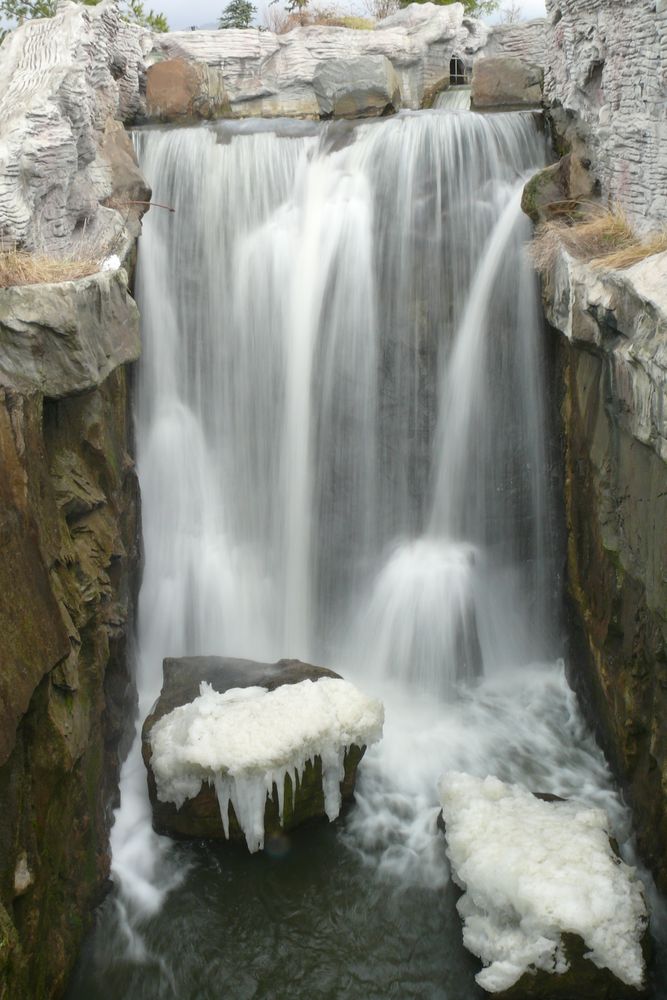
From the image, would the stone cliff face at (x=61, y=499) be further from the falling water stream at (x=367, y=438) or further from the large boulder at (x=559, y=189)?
the large boulder at (x=559, y=189)

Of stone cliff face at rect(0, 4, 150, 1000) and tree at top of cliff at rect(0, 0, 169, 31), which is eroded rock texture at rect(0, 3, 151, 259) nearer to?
stone cliff face at rect(0, 4, 150, 1000)

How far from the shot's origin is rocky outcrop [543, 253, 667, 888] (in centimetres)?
452

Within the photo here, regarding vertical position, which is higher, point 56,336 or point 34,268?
point 34,268

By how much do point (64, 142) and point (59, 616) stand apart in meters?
3.73

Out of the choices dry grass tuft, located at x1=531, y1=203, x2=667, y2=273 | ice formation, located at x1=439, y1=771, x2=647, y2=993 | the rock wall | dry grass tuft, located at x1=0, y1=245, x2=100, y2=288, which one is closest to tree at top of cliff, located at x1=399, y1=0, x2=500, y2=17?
the rock wall

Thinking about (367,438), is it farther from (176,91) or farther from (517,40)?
(517,40)

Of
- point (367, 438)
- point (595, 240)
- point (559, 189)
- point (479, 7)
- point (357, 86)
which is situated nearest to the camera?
point (595, 240)

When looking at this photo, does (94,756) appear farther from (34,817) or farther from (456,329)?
(456,329)

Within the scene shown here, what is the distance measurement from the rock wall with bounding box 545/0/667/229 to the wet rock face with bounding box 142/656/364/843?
387 cm

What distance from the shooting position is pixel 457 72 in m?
11.3

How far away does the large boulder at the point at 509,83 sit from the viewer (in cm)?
904

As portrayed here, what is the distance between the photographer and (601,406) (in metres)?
5.56

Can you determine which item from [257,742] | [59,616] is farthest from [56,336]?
[257,742]

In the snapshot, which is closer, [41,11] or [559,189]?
[559,189]
